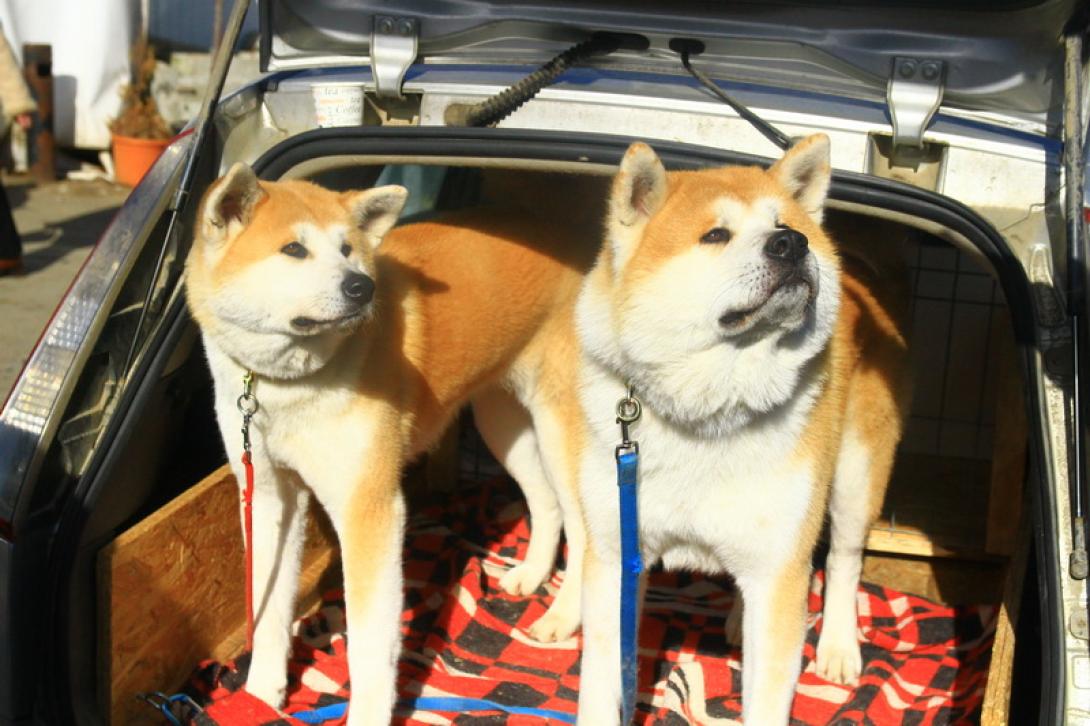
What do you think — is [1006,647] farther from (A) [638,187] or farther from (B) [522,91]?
(B) [522,91]

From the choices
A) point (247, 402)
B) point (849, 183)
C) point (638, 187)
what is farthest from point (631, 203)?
point (247, 402)

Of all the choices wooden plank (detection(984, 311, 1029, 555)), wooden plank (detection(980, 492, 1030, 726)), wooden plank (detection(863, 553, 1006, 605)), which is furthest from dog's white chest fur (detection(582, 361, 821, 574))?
wooden plank (detection(863, 553, 1006, 605))

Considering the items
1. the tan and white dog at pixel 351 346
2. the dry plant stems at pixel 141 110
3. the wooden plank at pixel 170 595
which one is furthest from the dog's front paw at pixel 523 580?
the dry plant stems at pixel 141 110

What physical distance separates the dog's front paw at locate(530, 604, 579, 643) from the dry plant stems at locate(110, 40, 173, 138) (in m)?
7.84

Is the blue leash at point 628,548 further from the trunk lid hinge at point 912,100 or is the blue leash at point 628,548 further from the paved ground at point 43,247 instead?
the paved ground at point 43,247

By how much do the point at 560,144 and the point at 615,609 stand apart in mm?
1185

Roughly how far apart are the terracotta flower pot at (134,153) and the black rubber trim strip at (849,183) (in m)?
7.74

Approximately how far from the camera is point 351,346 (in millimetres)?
3166

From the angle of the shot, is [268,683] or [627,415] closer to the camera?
[627,415]

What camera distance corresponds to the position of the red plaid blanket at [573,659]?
356cm

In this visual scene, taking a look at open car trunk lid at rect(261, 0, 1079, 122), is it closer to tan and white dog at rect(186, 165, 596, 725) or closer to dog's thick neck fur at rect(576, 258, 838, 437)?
tan and white dog at rect(186, 165, 596, 725)

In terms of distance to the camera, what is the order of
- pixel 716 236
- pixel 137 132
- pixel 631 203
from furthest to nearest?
pixel 137 132
pixel 631 203
pixel 716 236

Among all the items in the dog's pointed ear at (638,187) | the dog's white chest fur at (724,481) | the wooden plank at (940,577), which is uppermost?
the dog's pointed ear at (638,187)

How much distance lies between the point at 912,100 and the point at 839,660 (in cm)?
181
